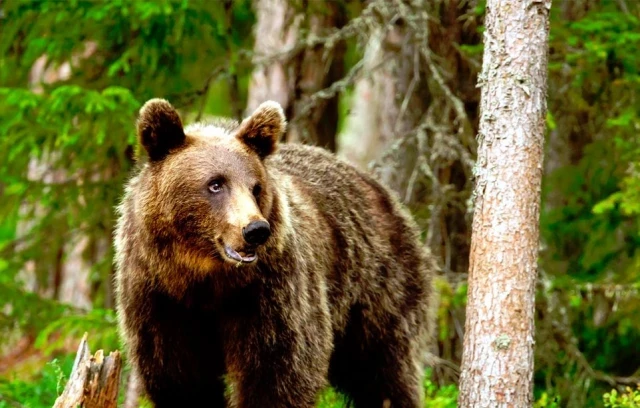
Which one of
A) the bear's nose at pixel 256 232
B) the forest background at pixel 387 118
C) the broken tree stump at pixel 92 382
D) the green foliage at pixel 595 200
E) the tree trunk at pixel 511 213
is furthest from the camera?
the forest background at pixel 387 118

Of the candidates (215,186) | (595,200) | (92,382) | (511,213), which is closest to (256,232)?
(215,186)

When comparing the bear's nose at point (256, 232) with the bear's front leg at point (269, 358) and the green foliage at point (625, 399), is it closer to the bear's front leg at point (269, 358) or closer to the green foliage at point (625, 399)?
the bear's front leg at point (269, 358)

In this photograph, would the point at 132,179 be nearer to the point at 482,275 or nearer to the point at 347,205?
the point at 347,205

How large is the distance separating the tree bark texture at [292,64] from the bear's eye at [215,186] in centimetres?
464

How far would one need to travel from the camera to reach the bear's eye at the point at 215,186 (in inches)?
217

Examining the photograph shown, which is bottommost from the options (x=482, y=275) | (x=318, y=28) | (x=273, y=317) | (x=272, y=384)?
(x=272, y=384)

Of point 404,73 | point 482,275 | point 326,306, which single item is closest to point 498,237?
point 482,275

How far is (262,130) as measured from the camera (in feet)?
19.4

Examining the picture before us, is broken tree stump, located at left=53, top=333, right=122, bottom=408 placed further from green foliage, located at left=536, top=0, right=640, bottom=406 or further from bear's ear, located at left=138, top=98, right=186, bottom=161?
green foliage, located at left=536, top=0, right=640, bottom=406

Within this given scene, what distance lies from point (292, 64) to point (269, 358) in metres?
5.40

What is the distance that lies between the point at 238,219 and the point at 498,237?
1558mm

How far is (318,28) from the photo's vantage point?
428 inches

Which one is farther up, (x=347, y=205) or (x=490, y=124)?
(x=490, y=124)

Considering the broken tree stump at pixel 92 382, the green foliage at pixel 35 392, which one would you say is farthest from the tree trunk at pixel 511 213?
the green foliage at pixel 35 392
